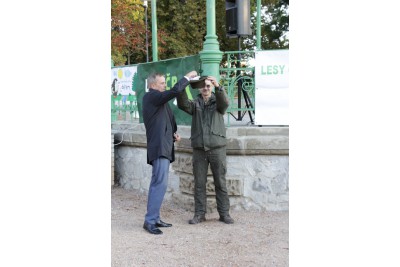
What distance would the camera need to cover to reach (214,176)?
6.30m

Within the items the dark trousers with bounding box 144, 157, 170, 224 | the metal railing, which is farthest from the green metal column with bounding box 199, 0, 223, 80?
the dark trousers with bounding box 144, 157, 170, 224

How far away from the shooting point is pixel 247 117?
782cm

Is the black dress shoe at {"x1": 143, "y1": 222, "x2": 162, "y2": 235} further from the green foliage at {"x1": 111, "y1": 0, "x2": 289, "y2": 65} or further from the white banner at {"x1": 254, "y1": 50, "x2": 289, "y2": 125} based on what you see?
the green foliage at {"x1": 111, "y1": 0, "x2": 289, "y2": 65}

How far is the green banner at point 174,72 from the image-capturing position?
745 centimetres

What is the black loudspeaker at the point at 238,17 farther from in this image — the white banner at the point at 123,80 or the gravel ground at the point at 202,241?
the gravel ground at the point at 202,241

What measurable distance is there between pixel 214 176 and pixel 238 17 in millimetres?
2587

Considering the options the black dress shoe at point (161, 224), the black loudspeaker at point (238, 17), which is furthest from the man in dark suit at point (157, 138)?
the black loudspeaker at point (238, 17)

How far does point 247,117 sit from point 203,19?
55.3 feet

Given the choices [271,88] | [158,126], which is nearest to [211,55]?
[271,88]

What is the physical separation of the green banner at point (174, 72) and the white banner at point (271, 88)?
859 millimetres

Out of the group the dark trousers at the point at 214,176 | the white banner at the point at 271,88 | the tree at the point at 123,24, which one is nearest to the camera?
the dark trousers at the point at 214,176

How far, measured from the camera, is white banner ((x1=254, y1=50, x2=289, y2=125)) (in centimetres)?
709

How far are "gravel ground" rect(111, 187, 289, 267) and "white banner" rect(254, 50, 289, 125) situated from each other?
4.24ft
